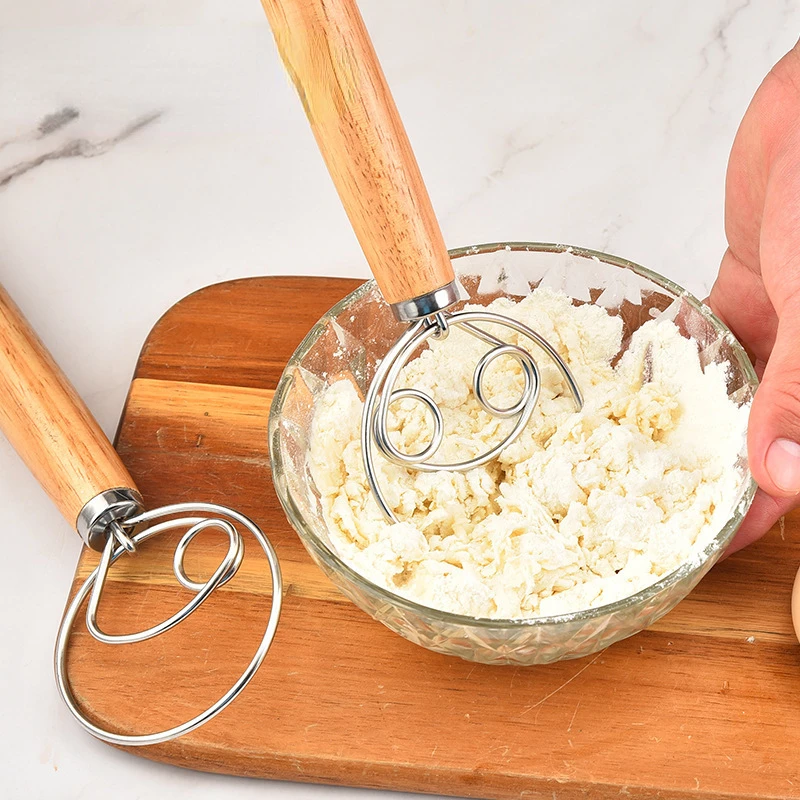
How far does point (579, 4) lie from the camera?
Answer: 1830 mm

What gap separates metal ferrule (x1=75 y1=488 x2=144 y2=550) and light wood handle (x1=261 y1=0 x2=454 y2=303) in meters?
0.36

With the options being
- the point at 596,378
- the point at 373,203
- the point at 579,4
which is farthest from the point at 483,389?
the point at 579,4

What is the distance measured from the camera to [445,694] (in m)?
1.01

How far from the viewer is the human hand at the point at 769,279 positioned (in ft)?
2.95

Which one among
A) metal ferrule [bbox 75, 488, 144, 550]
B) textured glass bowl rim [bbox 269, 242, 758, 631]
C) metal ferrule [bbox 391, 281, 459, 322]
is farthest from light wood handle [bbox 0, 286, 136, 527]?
metal ferrule [bbox 391, 281, 459, 322]

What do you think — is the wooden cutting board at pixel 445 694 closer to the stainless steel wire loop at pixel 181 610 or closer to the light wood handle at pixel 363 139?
the stainless steel wire loop at pixel 181 610

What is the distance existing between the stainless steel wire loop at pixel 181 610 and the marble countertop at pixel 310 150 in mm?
362

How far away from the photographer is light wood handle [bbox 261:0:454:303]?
831 millimetres

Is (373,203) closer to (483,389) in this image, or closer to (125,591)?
(483,389)

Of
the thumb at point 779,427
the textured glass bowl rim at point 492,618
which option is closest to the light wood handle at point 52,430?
the textured glass bowl rim at point 492,618

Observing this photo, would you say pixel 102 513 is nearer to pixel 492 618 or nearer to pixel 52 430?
pixel 52 430

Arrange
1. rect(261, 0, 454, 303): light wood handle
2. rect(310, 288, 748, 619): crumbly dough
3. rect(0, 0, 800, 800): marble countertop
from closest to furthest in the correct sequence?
rect(261, 0, 454, 303): light wood handle < rect(310, 288, 748, 619): crumbly dough < rect(0, 0, 800, 800): marble countertop

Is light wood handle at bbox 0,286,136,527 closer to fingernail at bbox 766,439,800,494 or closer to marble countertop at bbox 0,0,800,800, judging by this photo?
marble countertop at bbox 0,0,800,800

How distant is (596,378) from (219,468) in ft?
1.41
